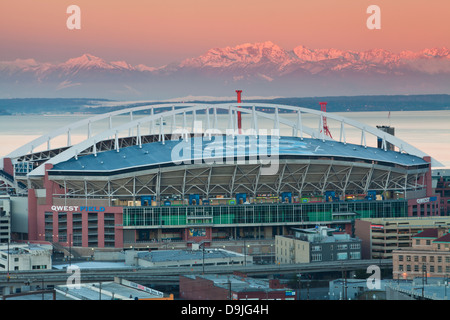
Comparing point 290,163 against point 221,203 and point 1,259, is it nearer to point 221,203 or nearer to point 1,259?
point 221,203

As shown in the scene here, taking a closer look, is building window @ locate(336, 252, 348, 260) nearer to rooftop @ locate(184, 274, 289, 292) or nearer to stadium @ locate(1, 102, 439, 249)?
stadium @ locate(1, 102, 439, 249)

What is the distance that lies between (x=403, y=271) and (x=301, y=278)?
701cm

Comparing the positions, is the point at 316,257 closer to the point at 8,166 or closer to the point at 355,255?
the point at 355,255

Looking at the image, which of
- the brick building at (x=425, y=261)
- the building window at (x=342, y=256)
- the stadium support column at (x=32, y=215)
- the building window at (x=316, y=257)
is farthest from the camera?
the stadium support column at (x=32, y=215)

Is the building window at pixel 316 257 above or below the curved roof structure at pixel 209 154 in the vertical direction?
below

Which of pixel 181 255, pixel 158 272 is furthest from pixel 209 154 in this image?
pixel 158 272

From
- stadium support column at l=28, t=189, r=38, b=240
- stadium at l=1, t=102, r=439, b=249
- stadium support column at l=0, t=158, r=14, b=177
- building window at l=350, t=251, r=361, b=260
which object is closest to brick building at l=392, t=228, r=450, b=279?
building window at l=350, t=251, r=361, b=260

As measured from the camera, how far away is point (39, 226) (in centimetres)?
8250

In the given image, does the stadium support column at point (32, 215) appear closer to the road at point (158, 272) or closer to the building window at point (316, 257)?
the road at point (158, 272)

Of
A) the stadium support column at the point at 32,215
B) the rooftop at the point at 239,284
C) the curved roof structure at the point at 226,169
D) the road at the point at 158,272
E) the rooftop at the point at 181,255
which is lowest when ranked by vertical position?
the road at the point at 158,272

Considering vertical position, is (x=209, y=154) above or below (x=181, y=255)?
above

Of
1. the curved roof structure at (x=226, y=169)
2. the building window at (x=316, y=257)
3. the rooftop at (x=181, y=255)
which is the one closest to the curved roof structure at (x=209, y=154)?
the curved roof structure at (x=226, y=169)

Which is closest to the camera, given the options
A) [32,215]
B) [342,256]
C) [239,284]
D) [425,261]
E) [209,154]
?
[239,284]
